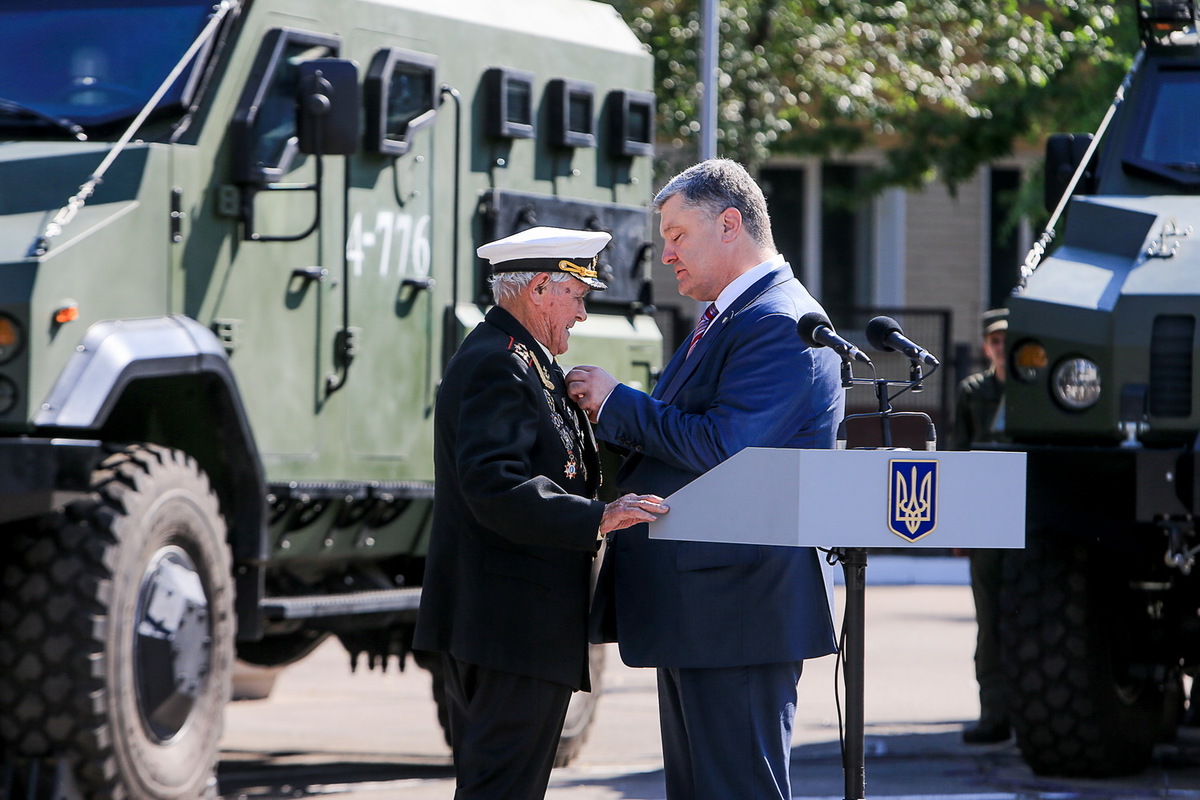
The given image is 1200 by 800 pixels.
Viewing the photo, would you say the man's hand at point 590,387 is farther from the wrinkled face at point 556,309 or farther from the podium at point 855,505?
the podium at point 855,505

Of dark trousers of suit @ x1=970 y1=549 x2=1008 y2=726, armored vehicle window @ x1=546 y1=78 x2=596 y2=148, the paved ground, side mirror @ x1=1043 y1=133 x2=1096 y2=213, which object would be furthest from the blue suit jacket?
dark trousers of suit @ x1=970 y1=549 x2=1008 y2=726

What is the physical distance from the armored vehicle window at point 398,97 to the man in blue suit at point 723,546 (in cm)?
299

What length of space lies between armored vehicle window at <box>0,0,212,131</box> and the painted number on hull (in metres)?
0.96

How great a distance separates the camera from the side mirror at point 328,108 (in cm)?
658

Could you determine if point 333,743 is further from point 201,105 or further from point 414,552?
point 201,105

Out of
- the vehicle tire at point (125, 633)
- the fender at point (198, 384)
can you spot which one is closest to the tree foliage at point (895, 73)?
the fender at point (198, 384)

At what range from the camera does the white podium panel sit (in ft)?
12.6

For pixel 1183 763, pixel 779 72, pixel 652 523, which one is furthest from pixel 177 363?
pixel 779 72

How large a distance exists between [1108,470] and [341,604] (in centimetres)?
278

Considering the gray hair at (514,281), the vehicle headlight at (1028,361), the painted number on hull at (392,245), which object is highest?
the painted number on hull at (392,245)

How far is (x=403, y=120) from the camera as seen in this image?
7.57m

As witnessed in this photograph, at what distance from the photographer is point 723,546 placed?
437cm

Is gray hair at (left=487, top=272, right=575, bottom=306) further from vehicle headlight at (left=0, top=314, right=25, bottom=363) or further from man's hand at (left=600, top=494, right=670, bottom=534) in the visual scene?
vehicle headlight at (left=0, top=314, right=25, bottom=363)

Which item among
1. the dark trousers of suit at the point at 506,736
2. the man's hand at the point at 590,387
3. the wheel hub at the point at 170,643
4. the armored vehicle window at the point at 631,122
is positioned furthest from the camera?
the armored vehicle window at the point at 631,122
